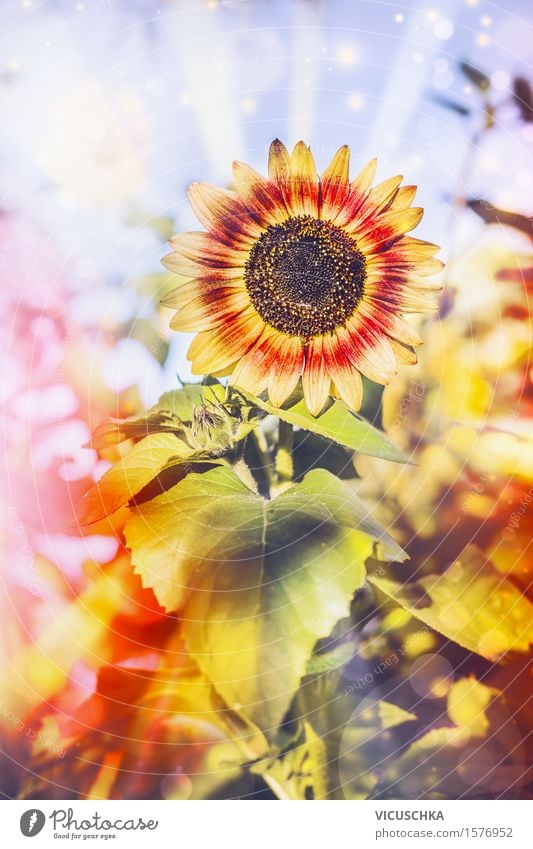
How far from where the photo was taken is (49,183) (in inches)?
Answer: 14.2

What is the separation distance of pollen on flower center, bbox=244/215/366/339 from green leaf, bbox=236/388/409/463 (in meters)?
0.04

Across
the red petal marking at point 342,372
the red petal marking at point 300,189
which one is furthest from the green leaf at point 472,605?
the red petal marking at point 300,189

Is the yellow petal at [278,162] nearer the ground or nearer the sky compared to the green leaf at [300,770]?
nearer the sky

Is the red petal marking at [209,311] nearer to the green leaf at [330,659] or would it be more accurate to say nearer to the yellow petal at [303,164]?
the yellow petal at [303,164]

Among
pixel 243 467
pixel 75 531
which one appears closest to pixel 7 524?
pixel 75 531

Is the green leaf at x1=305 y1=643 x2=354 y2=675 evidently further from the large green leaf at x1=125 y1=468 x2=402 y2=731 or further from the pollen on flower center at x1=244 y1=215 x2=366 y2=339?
the pollen on flower center at x1=244 y1=215 x2=366 y2=339

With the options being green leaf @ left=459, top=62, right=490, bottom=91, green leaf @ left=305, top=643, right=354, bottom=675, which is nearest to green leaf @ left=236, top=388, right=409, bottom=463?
green leaf @ left=305, top=643, right=354, bottom=675

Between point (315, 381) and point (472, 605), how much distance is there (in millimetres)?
156

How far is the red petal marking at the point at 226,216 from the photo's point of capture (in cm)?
33

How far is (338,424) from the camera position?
1.09 feet

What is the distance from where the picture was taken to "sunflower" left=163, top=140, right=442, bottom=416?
329mm

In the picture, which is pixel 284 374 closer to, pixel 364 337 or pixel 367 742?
pixel 364 337
